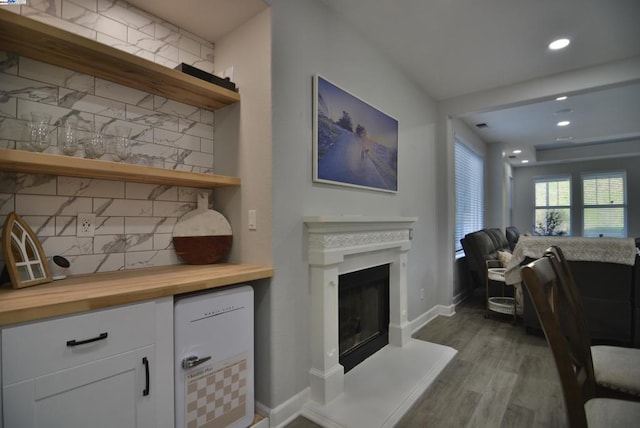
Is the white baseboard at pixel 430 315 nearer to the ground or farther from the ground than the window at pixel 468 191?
nearer to the ground

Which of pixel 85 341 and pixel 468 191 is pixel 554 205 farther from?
pixel 85 341

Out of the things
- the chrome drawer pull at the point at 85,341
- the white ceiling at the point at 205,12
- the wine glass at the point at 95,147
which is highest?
the white ceiling at the point at 205,12

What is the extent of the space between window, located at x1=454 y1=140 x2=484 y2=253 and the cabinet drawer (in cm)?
422

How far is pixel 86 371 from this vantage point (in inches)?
42.5

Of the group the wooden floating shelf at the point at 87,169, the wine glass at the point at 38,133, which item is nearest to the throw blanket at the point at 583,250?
the wooden floating shelf at the point at 87,169

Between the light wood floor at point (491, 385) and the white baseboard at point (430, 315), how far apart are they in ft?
0.25

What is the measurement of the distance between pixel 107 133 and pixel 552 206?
9313mm

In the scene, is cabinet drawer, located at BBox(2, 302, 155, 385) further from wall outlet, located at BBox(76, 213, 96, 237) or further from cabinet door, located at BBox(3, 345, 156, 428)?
wall outlet, located at BBox(76, 213, 96, 237)

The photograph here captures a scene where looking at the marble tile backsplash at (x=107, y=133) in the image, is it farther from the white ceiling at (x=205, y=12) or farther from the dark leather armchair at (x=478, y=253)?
the dark leather armchair at (x=478, y=253)

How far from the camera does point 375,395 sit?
200 cm

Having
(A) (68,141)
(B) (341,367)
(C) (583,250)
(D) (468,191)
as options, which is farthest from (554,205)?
(A) (68,141)

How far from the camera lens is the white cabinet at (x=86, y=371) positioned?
0.95 meters

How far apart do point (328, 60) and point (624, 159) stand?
326 inches

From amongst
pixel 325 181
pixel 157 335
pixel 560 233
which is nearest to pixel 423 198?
pixel 325 181
